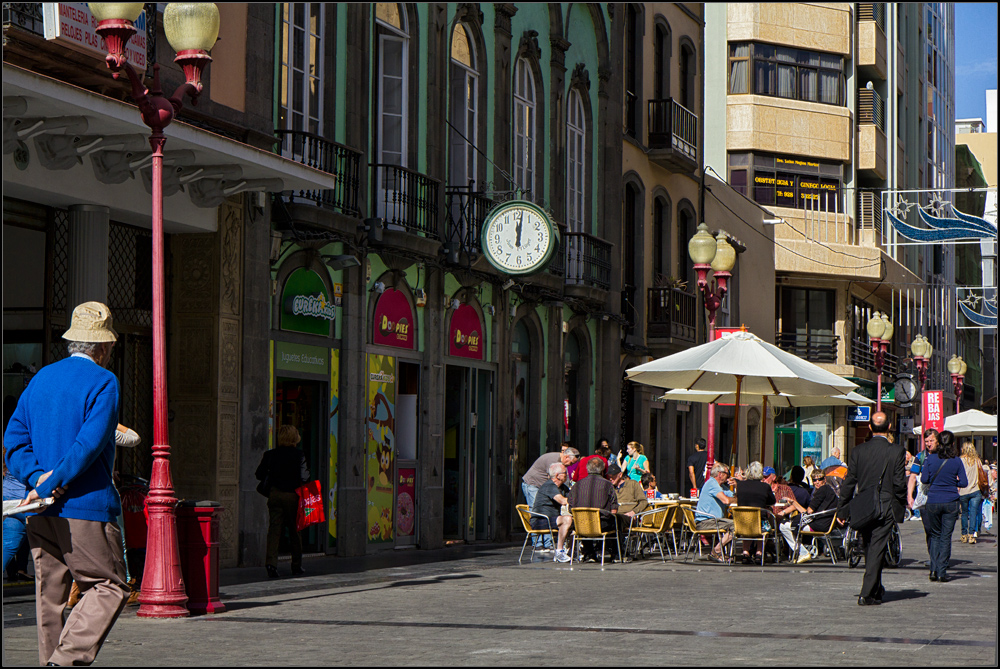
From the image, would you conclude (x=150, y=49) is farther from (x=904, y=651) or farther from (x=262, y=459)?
(x=904, y=651)

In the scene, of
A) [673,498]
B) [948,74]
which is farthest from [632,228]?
[948,74]

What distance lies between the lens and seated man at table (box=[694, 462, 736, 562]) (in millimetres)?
19734

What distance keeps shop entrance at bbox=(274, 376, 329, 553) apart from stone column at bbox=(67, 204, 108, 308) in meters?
4.28

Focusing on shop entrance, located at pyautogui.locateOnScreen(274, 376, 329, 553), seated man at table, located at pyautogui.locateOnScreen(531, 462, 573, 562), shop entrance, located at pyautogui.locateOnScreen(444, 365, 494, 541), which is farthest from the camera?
shop entrance, located at pyautogui.locateOnScreen(444, 365, 494, 541)

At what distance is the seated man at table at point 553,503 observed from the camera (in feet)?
64.3

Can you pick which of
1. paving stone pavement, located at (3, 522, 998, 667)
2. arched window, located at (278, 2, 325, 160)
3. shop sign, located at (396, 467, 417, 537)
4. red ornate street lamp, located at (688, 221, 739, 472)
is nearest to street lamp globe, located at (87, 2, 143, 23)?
paving stone pavement, located at (3, 522, 998, 667)

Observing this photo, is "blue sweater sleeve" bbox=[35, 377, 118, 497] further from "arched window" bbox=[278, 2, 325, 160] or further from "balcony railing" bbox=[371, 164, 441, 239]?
"balcony railing" bbox=[371, 164, 441, 239]

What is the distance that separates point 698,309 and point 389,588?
2309 cm

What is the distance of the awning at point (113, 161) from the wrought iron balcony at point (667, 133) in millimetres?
17330

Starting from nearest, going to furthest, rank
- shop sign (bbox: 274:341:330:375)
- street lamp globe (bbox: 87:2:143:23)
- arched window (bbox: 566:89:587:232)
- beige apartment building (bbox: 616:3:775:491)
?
street lamp globe (bbox: 87:2:143:23), shop sign (bbox: 274:341:330:375), arched window (bbox: 566:89:587:232), beige apartment building (bbox: 616:3:775:491)

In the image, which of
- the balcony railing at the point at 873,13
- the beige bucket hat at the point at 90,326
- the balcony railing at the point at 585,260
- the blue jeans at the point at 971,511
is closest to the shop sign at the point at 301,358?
the balcony railing at the point at 585,260

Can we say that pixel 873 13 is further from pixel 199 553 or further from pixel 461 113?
pixel 199 553

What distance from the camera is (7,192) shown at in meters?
14.0

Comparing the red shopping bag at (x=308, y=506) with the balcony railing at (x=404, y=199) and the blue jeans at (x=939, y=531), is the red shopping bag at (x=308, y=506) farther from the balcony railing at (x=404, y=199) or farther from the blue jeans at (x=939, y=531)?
the blue jeans at (x=939, y=531)
